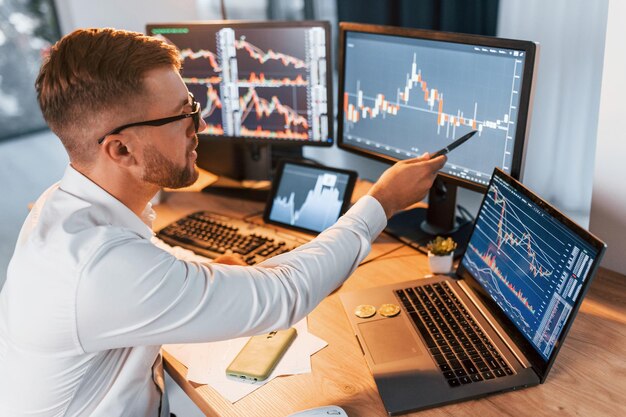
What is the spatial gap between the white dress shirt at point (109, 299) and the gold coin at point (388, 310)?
18cm

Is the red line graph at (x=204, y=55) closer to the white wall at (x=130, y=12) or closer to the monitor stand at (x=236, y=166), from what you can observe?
the monitor stand at (x=236, y=166)

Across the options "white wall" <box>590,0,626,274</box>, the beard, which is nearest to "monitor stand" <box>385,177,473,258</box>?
"white wall" <box>590,0,626,274</box>

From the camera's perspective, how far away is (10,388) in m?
1.00

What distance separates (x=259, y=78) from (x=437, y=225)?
68 cm

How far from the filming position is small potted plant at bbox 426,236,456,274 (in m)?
1.35

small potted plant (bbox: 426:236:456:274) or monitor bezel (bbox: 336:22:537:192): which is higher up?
monitor bezel (bbox: 336:22:537:192)

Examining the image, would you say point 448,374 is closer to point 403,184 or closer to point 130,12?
point 403,184

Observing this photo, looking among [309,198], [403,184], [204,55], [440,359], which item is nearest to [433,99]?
[403,184]

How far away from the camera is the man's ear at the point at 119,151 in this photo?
1017 mm

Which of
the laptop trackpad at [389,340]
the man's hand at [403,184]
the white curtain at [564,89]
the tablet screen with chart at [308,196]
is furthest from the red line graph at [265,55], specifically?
the white curtain at [564,89]

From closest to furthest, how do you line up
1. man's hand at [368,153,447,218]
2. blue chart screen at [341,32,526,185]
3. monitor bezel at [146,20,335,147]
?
man's hand at [368,153,447,218], blue chart screen at [341,32,526,185], monitor bezel at [146,20,335,147]

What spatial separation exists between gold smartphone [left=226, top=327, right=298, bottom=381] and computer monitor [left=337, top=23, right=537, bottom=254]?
508mm

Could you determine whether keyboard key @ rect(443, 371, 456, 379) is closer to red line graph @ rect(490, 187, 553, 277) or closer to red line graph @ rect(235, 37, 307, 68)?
red line graph @ rect(490, 187, 553, 277)

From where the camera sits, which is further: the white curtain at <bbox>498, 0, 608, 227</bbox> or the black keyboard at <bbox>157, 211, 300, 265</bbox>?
the white curtain at <bbox>498, 0, 608, 227</bbox>
